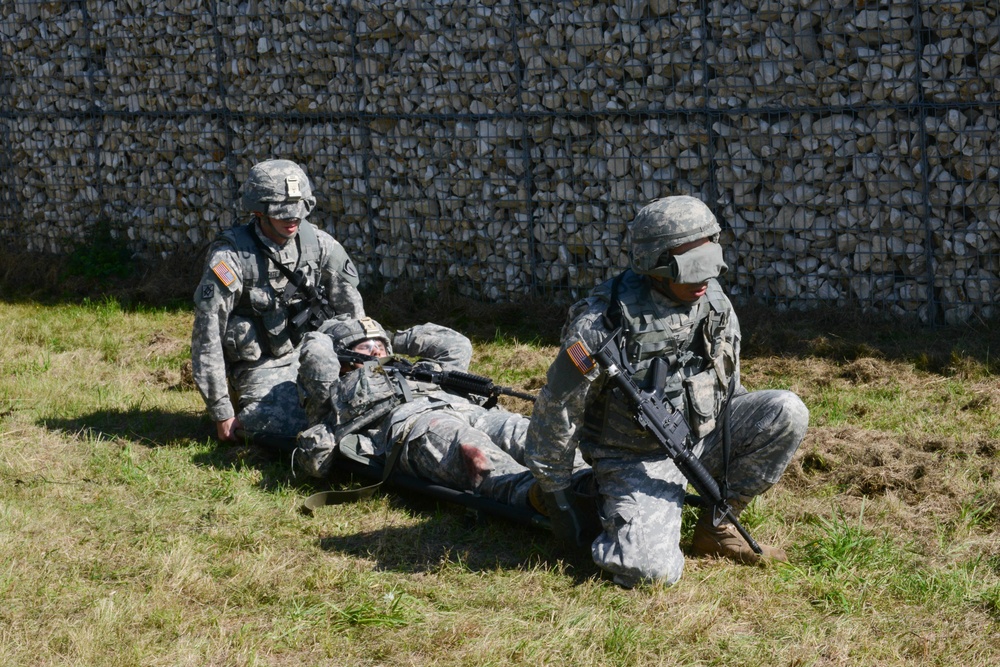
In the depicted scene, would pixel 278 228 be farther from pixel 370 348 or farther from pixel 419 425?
pixel 419 425

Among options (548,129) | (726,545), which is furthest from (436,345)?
(548,129)

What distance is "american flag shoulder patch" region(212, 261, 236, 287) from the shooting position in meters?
6.38

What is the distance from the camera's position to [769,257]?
28.5 ft

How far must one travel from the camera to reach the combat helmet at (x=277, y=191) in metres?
6.32

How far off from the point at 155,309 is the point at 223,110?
212cm

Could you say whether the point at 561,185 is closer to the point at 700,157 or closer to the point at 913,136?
the point at 700,157

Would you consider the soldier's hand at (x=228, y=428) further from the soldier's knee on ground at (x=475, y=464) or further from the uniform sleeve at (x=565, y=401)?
the uniform sleeve at (x=565, y=401)

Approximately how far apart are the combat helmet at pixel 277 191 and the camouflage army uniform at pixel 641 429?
7.56 ft

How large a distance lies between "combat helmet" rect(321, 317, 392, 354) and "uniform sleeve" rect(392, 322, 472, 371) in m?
0.10

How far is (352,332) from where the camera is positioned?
6.32m

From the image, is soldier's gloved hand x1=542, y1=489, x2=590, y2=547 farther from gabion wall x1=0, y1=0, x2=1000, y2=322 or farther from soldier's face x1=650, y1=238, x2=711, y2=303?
gabion wall x1=0, y1=0, x2=1000, y2=322

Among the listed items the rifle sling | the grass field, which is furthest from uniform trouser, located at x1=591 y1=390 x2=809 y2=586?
the rifle sling

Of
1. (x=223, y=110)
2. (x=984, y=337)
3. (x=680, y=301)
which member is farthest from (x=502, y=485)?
(x=223, y=110)

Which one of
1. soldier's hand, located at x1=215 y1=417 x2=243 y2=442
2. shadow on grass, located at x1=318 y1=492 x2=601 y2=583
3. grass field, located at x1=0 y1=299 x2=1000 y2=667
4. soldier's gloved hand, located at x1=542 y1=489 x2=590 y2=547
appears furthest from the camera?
soldier's hand, located at x1=215 y1=417 x2=243 y2=442
